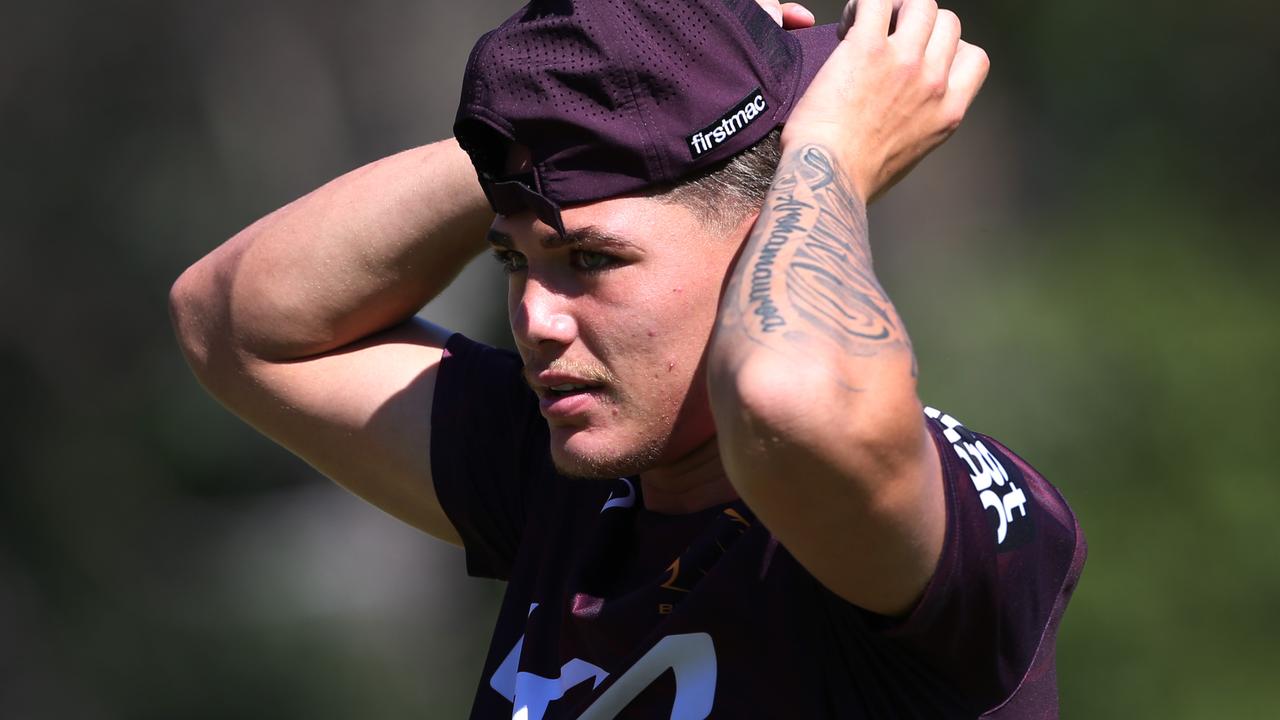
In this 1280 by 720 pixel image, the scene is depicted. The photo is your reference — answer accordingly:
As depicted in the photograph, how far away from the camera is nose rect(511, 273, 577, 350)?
6.48ft

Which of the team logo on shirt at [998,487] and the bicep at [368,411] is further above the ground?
the team logo on shirt at [998,487]

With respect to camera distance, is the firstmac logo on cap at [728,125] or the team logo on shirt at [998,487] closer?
the team logo on shirt at [998,487]

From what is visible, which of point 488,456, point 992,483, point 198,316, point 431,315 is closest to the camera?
point 992,483

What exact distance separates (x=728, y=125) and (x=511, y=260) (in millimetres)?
390

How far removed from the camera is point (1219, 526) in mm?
5051

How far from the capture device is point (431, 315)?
18.7 feet

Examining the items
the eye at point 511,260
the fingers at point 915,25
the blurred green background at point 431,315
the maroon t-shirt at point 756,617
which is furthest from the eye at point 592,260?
the blurred green background at point 431,315

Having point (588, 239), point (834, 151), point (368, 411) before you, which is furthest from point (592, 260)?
point (368, 411)

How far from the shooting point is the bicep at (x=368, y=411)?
2.53 metres

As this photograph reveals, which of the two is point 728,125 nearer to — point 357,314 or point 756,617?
point 756,617

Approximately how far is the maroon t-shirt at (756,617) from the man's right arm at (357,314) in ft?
0.98

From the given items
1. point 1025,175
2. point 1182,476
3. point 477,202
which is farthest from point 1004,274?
point 477,202

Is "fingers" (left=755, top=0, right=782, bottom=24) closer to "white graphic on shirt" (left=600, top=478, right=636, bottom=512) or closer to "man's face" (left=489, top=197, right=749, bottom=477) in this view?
"man's face" (left=489, top=197, right=749, bottom=477)

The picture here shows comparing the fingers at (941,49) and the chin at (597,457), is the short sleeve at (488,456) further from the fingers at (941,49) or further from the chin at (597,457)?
the fingers at (941,49)
